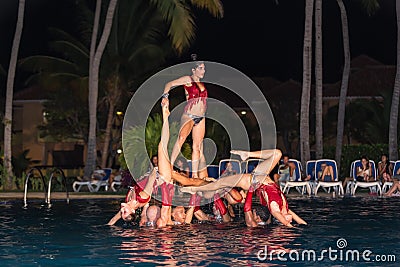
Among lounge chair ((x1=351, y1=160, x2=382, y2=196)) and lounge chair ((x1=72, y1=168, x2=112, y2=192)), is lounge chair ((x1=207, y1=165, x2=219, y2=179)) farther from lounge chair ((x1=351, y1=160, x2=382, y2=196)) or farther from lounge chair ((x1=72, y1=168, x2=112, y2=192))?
lounge chair ((x1=72, y1=168, x2=112, y2=192))

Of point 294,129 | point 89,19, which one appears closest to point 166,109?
point 89,19

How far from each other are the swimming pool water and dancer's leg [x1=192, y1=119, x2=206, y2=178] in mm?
1069

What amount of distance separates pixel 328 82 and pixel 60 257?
160 ft

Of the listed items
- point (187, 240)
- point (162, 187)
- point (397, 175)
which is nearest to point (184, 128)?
point (162, 187)

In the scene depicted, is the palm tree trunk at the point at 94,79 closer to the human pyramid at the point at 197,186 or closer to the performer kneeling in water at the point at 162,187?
the human pyramid at the point at 197,186

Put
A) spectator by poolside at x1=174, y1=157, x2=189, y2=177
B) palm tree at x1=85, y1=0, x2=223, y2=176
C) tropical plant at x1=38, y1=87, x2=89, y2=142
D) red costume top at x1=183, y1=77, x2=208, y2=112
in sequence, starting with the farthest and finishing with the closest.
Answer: tropical plant at x1=38, y1=87, x2=89, y2=142, palm tree at x1=85, y1=0, x2=223, y2=176, spectator by poolside at x1=174, y1=157, x2=189, y2=177, red costume top at x1=183, y1=77, x2=208, y2=112

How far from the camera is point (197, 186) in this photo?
1367 cm

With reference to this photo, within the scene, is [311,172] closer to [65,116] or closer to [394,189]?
[394,189]

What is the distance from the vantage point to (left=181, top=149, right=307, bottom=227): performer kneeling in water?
43.2ft

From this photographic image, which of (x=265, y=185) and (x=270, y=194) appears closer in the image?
(x=270, y=194)

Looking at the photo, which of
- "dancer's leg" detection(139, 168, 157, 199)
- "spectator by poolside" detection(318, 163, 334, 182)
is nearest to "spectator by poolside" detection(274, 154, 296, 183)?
"spectator by poolside" detection(318, 163, 334, 182)

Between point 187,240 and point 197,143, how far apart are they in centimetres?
299

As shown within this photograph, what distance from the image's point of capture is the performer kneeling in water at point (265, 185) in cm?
1317

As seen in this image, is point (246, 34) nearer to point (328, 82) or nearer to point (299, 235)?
point (328, 82)
